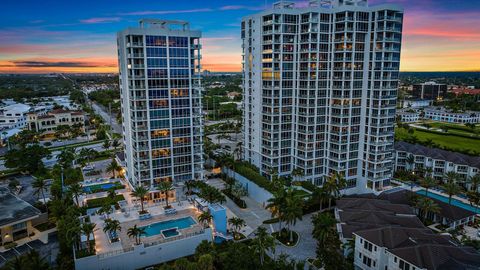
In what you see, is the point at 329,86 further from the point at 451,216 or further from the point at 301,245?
the point at 301,245

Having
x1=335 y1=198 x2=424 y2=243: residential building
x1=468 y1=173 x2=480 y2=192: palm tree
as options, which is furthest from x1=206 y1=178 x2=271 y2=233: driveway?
x1=468 y1=173 x2=480 y2=192: palm tree

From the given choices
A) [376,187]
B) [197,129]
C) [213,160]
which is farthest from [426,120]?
[197,129]

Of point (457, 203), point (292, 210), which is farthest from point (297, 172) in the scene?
point (457, 203)

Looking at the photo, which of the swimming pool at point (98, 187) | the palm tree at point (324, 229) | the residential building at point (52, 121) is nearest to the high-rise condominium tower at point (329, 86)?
the palm tree at point (324, 229)

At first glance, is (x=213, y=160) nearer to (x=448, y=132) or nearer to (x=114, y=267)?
(x=114, y=267)

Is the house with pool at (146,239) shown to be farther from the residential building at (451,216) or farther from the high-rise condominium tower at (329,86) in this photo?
the residential building at (451,216)

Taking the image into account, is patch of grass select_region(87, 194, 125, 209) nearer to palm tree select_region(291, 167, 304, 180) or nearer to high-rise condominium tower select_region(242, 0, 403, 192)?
high-rise condominium tower select_region(242, 0, 403, 192)
